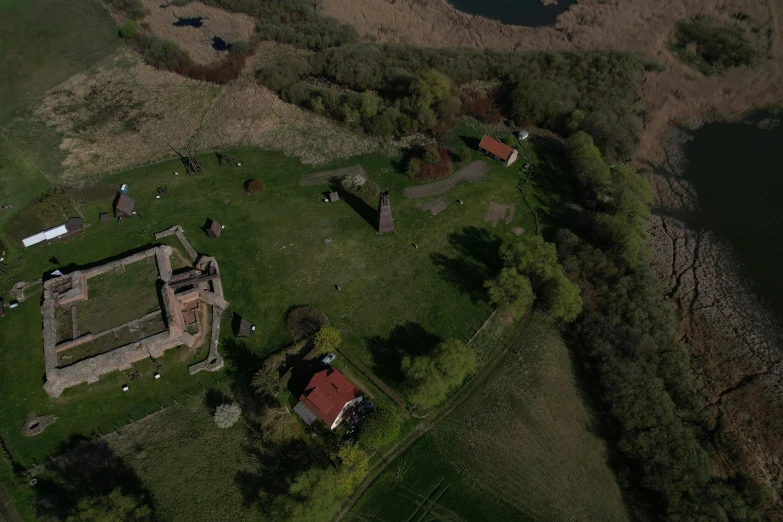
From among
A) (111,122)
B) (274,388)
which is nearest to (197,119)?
(111,122)

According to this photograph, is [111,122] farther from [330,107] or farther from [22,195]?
[330,107]

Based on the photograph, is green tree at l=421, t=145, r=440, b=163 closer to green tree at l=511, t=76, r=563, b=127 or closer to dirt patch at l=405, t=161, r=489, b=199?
dirt patch at l=405, t=161, r=489, b=199

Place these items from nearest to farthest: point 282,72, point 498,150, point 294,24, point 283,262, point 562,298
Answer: point 562,298
point 283,262
point 498,150
point 282,72
point 294,24

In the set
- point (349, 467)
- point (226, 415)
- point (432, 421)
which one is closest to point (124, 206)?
point (226, 415)

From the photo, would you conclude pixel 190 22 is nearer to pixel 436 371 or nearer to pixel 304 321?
pixel 304 321

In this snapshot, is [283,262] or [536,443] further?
[283,262]

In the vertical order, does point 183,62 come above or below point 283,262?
above

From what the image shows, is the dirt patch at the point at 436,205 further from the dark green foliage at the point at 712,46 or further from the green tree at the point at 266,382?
the dark green foliage at the point at 712,46
